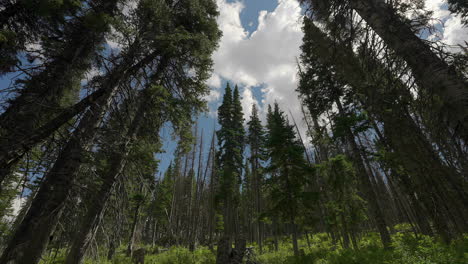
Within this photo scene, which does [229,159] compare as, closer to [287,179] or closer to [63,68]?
[287,179]

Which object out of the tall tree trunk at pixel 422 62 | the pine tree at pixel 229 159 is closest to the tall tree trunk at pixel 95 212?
the tall tree trunk at pixel 422 62

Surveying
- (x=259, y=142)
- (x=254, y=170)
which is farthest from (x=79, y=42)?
(x=259, y=142)

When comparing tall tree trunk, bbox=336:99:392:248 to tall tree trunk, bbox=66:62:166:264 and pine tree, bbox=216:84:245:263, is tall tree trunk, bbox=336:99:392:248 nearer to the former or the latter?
tall tree trunk, bbox=66:62:166:264

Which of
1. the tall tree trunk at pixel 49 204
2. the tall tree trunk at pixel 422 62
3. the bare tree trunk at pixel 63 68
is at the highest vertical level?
the bare tree trunk at pixel 63 68

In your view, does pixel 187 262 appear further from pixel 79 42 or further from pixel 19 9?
pixel 19 9

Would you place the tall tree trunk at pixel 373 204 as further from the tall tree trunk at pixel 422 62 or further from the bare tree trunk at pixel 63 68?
the bare tree trunk at pixel 63 68

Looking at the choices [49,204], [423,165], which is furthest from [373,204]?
[49,204]

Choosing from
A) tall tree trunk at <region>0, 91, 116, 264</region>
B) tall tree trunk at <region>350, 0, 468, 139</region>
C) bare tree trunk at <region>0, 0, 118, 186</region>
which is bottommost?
tall tree trunk at <region>0, 91, 116, 264</region>

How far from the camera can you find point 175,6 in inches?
262

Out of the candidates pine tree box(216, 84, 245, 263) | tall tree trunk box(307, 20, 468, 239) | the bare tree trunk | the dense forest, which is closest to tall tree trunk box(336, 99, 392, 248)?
the dense forest

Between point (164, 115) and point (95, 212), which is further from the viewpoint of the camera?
point (164, 115)

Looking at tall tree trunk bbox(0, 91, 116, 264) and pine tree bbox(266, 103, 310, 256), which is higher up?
pine tree bbox(266, 103, 310, 256)

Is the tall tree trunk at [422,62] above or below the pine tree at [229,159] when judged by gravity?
below

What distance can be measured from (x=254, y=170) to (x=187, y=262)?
418 inches
